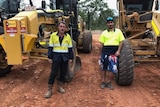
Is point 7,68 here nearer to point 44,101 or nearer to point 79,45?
point 44,101

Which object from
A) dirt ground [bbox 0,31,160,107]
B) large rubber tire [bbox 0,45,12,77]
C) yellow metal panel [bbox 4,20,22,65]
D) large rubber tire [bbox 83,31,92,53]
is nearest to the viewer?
dirt ground [bbox 0,31,160,107]

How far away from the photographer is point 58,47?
284 inches

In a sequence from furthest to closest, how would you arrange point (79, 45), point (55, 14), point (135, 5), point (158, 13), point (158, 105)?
point (79, 45), point (135, 5), point (55, 14), point (158, 13), point (158, 105)

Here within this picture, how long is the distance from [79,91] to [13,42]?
1948mm

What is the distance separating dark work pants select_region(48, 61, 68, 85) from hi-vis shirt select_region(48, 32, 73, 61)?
6.2 inches

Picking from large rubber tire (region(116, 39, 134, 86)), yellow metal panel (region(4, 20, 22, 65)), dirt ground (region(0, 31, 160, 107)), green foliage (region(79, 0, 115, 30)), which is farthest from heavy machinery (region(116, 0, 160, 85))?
green foliage (region(79, 0, 115, 30))

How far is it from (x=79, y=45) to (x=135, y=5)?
3.10 metres

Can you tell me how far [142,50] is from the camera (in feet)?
29.2

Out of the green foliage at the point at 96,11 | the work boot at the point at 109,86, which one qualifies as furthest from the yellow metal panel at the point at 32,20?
the green foliage at the point at 96,11

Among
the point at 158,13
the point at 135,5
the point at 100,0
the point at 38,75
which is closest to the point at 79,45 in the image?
the point at 135,5

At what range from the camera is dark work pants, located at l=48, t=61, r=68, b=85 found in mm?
7266

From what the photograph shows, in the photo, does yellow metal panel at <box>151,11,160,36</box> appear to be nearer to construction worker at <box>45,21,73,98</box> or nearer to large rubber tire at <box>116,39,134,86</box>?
large rubber tire at <box>116,39,134,86</box>

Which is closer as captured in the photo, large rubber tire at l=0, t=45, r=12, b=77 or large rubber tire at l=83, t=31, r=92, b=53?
large rubber tire at l=0, t=45, r=12, b=77

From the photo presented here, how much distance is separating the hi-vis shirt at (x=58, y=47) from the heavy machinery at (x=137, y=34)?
4.63 feet
